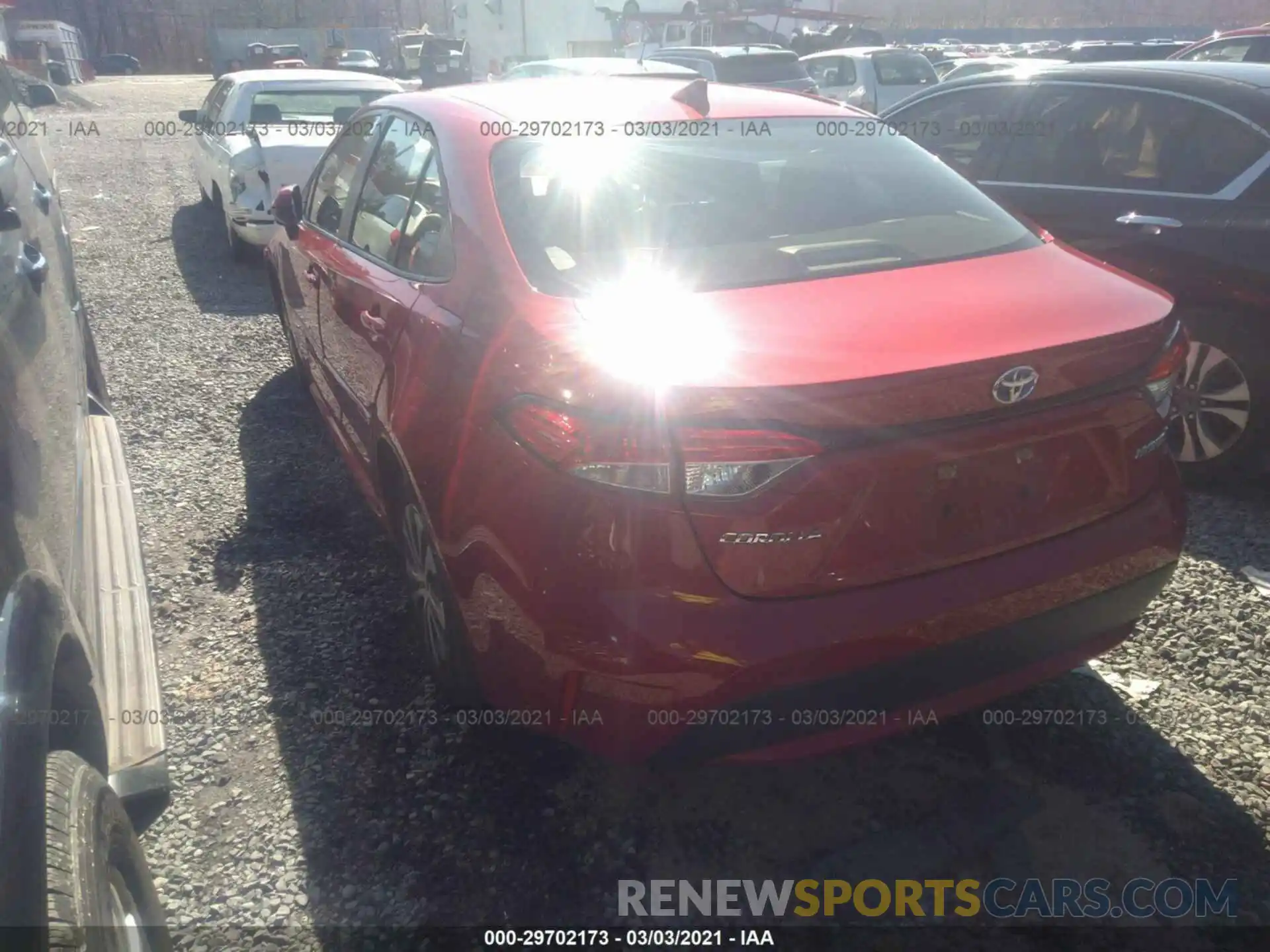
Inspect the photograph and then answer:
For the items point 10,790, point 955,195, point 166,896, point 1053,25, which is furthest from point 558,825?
point 1053,25

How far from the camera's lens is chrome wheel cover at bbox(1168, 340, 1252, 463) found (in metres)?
3.95

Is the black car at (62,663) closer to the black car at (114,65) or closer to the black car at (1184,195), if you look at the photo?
the black car at (1184,195)

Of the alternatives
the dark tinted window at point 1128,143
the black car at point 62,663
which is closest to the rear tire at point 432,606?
the black car at point 62,663

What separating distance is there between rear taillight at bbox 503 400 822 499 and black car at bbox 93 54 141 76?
4752 centimetres

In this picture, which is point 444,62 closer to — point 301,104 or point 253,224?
point 301,104

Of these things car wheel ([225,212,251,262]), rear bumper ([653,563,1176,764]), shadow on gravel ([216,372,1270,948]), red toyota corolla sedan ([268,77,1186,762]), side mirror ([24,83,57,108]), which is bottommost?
shadow on gravel ([216,372,1270,948])

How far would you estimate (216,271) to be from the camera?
8383 millimetres

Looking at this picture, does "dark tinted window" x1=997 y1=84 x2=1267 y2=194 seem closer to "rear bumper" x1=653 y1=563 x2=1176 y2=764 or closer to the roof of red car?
the roof of red car

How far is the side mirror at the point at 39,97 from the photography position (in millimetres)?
5164

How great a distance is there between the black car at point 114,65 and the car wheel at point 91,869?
47.6m

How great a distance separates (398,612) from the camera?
11.2 ft

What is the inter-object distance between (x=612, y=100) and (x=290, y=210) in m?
1.82

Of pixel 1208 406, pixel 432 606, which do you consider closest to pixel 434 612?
pixel 432 606

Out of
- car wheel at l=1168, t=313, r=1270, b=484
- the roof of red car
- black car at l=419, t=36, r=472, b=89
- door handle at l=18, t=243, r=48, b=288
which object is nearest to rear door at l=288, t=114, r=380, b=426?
the roof of red car
